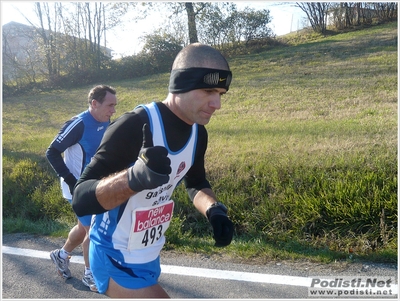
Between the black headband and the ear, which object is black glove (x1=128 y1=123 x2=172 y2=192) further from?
the ear

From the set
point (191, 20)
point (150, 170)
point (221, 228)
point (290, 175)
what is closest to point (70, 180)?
point (221, 228)

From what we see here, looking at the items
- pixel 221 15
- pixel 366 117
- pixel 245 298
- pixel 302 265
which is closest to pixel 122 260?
pixel 245 298

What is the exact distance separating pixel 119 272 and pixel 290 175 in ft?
12.3

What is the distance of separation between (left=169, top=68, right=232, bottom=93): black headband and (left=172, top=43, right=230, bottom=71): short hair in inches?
1.2

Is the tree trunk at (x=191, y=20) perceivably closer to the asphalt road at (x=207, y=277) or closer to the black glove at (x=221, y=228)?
the asphalt road at (x=207, y=277)

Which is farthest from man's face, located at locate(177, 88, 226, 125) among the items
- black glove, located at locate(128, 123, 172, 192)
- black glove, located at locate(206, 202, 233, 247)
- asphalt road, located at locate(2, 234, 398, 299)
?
asphalt road, located at locate(2, 234, 398, 299)

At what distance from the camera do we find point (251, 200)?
5477 millimetres

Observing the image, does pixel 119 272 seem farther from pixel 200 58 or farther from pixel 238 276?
pixel 238 276

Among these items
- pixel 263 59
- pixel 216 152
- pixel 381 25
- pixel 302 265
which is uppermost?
pixel 381 25

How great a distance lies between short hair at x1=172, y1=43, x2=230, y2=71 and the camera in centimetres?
227

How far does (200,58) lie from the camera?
2293 millimetres

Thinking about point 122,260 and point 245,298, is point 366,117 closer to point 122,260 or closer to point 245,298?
point 245,298

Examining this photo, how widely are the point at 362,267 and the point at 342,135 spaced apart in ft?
11.1

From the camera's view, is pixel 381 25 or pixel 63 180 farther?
pixel 381 25
